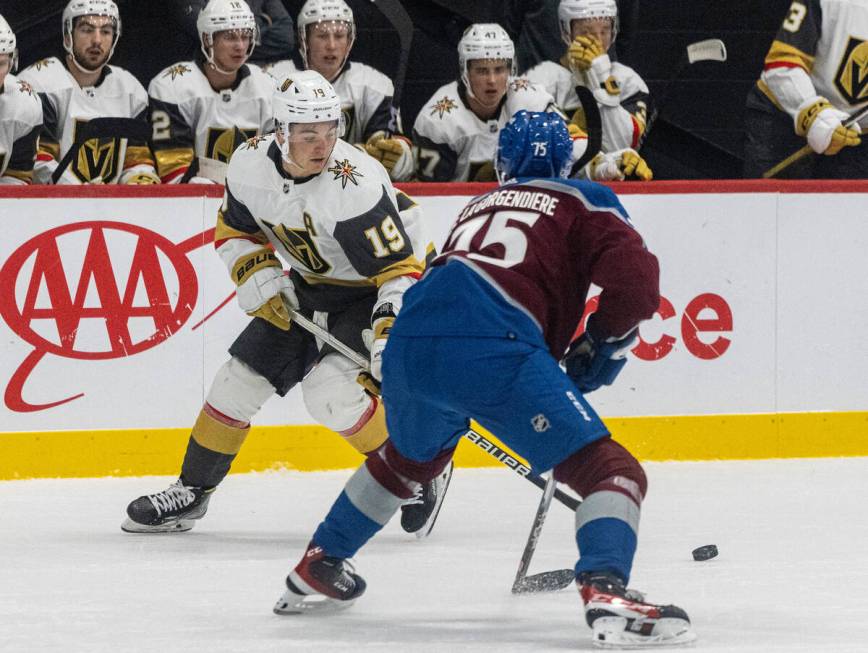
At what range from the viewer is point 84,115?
5578 millimetres

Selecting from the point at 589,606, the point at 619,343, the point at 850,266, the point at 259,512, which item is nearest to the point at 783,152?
the point at 850,266

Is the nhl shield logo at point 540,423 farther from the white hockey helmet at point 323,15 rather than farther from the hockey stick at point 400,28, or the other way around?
the hockey stick at point 400,28

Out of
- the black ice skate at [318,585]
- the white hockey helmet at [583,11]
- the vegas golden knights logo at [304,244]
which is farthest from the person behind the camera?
the white hockey helmet at [583,11]

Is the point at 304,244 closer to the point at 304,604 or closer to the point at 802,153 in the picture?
the point at 304,604

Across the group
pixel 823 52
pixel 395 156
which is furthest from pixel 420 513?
pixel 823 52

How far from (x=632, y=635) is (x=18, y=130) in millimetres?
→ 3124

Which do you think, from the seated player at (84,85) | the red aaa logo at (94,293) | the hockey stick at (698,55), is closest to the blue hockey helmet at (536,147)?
the red aaa logo at (94,293)

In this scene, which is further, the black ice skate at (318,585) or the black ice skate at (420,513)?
the black ice skate at (420,513)

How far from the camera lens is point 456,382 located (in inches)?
115

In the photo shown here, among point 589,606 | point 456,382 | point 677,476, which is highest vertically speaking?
point 456,382

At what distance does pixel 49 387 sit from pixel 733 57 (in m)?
3.28

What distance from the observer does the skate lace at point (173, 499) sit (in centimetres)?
420

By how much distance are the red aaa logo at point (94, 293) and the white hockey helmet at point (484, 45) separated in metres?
1.25

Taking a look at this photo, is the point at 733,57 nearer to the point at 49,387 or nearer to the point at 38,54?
the point at 38,54
